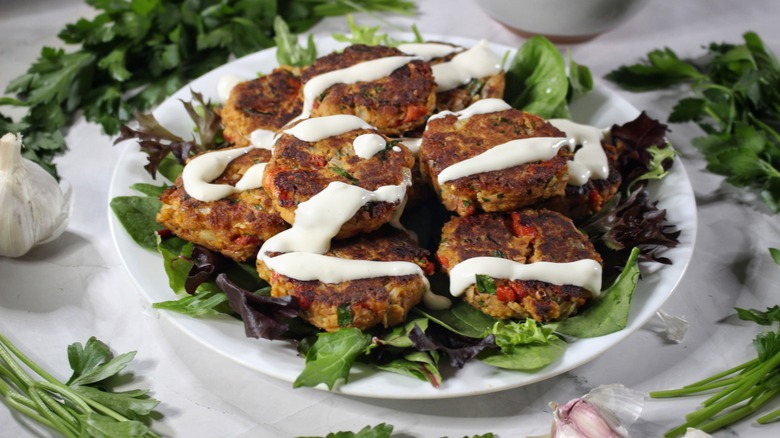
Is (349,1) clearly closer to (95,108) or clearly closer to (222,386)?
(95,108)

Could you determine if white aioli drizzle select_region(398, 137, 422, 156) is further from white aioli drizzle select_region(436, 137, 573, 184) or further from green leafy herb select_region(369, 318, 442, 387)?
green leafy herb select_region(369, 318, 442, 387)

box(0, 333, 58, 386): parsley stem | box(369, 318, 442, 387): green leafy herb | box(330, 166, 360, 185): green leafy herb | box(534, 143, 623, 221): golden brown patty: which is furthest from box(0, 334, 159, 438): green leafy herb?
box(534, 143, 623, 221): golden brown patty

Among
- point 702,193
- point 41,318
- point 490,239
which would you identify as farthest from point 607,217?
point 41,318

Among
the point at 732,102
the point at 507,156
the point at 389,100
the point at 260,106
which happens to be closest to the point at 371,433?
the point at 507,156

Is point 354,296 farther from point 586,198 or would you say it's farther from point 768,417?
point 768,417

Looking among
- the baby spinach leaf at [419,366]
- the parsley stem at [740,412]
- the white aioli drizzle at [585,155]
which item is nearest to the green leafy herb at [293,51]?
the white aioli drizzle at [585,155]

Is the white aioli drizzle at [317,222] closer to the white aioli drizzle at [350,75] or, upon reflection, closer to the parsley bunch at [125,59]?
the white aioli drizzle at [350,75]

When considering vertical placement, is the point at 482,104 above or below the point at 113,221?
above
